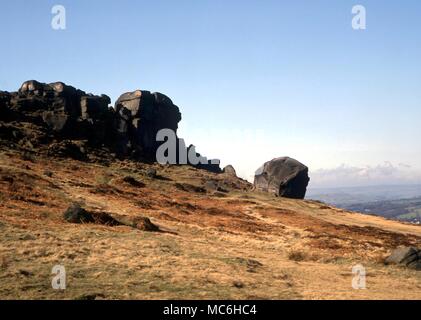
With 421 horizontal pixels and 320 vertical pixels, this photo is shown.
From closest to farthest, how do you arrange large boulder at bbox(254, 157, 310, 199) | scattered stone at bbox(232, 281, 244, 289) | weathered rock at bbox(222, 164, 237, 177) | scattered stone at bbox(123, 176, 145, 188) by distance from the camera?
scattered stone at bbox(232, 281, 244, 289) → scattered stone at bbox(123, 176, 145, 188) → large boulder at bbox(254, 157, 310, 199) → weathered rock at bbox(222, 164, 237, 177)

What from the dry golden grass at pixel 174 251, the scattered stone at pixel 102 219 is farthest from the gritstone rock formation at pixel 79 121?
the scattered stone at pixel 102 219

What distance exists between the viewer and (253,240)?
115 feet

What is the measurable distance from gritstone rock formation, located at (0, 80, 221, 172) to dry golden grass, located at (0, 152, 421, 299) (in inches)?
872

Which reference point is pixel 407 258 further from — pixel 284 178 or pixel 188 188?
pixel 284 178

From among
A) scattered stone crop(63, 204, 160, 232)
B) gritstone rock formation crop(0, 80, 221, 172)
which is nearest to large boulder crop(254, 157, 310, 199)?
gritstone rock formation crop(0, 80, 221, 172)

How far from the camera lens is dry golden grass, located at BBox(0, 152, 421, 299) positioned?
17438 millimetres

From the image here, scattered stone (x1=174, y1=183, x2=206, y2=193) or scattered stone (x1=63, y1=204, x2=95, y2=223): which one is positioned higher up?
scattered stone (x1=174, y1=183, x2=206, y2=193)

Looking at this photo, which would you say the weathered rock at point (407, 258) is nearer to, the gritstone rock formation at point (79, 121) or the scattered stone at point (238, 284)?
the scattered stone at point (238, 284)

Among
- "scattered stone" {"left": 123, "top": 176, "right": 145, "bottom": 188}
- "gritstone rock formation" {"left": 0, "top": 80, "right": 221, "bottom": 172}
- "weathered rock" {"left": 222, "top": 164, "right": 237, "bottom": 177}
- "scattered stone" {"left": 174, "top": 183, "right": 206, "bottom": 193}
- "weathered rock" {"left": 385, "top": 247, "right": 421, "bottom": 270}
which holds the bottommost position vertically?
"weathered rock" {"left": 385, "top": 247, "right": 421, "bottom": 270}

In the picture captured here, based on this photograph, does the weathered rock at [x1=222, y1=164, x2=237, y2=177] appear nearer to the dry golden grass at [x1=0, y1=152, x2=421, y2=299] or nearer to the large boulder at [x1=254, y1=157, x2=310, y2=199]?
the large boulder at [x1=254, y1=157, x2=310, y2=199]

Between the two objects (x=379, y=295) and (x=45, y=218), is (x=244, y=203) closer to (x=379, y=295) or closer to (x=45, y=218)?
(x=45, y=218)

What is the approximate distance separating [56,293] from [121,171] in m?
59.8

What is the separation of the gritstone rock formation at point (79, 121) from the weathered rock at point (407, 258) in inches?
2427
